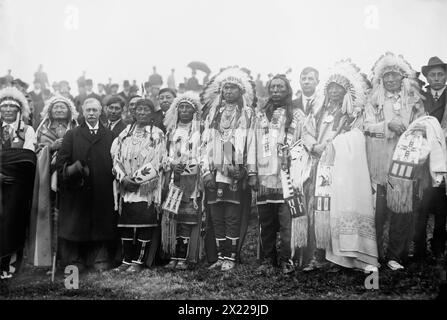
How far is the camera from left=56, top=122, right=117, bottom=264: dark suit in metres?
5.89

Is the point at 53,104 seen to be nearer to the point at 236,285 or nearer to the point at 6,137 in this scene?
the point at 6,137

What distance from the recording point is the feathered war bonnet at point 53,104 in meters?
6.09

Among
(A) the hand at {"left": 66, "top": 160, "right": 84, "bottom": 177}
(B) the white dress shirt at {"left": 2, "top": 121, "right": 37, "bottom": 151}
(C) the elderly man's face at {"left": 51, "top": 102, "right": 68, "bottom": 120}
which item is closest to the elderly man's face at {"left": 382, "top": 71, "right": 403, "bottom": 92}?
(A) the hand at {"left": 66, "top": 160, "right": 84, "bottom": 177}

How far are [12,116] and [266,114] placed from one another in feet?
8.39

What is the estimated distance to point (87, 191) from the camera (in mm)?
5945

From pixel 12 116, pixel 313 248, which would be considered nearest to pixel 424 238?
pixel 313 248

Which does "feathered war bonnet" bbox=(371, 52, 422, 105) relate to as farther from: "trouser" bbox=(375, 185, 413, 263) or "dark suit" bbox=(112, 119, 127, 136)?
"dark suit" bbox=(112, 119, 127, 136)

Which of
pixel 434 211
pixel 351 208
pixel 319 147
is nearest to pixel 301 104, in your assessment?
pixel 319 147

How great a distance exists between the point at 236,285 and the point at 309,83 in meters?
2.02

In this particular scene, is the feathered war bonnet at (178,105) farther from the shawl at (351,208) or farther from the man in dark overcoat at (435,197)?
the man in dark overcoat at (435,197)

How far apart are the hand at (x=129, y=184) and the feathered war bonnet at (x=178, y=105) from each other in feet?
2.00

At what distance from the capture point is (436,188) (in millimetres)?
5543

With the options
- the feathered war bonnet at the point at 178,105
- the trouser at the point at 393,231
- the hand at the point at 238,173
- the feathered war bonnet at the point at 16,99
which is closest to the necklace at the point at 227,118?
the feathered war bonnet at the point at 178,105
